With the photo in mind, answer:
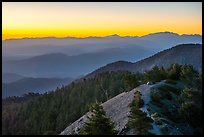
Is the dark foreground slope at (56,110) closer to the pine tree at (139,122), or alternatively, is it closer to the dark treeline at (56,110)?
the dark treeline at (56,110)

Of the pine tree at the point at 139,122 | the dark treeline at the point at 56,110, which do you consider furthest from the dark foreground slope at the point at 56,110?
the pine tree at the point at 139,122

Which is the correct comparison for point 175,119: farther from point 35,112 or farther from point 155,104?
point 35,112

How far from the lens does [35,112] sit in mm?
121562

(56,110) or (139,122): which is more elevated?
(139,122)

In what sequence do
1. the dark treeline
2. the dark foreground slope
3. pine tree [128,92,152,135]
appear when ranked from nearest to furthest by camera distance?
pine tree [128,92,152,135] < the dark treeline < the dark foreground slope

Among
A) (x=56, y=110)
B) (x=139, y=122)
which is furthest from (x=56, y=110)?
(x=139, y=122)

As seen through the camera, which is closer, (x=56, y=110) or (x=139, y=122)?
(x=139, y=122)

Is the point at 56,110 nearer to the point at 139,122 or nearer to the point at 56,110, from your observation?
the point at 56,110

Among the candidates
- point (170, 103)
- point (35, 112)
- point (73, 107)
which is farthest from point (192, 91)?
point (35, 112)

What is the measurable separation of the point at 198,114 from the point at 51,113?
263ft

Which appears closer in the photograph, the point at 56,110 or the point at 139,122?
the point at 139,122

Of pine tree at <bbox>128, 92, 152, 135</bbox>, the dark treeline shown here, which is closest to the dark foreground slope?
the dark treeline

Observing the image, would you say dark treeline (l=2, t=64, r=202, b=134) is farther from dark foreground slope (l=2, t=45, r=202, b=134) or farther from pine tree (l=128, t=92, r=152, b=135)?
pine tree (l=128, t=92, r=152, b=135)

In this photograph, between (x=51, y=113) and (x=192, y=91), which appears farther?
(x=51, y=113)
